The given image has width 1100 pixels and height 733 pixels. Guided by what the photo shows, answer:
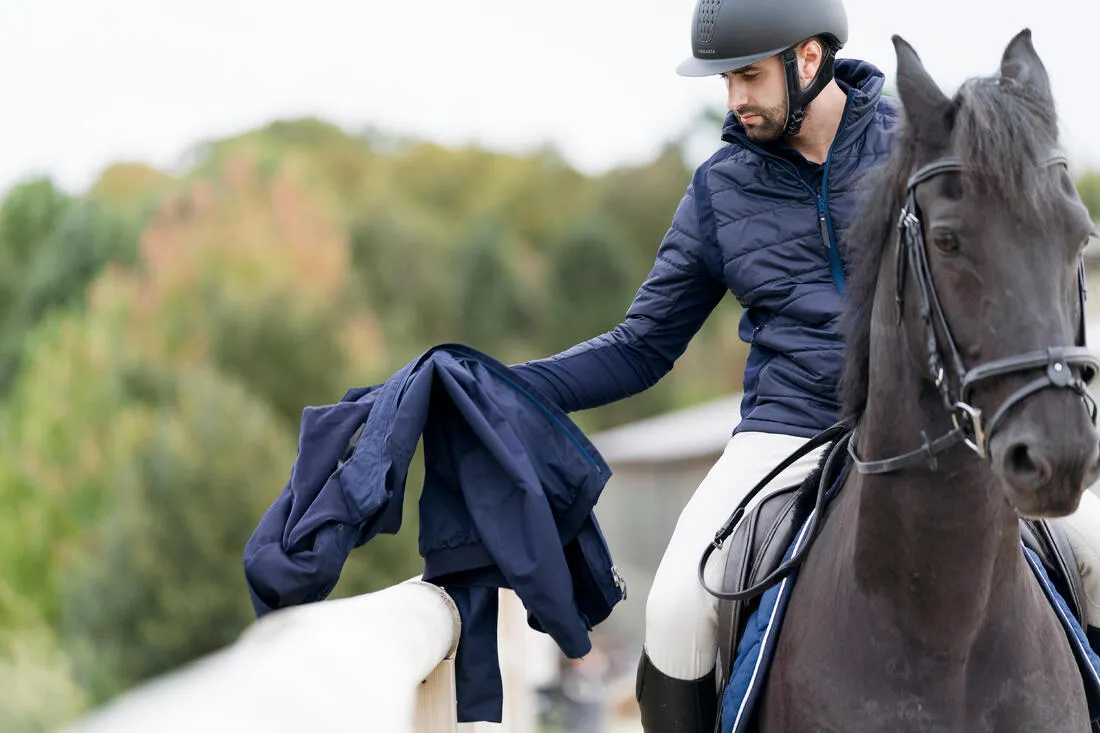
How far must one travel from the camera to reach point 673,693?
157 inches

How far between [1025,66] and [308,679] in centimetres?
211

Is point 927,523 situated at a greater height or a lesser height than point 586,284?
greater

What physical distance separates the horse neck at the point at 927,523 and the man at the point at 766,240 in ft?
2.26

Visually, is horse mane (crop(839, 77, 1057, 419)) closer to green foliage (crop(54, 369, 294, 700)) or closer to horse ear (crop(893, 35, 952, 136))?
horse ear (crop(893, 35, 952, 136))

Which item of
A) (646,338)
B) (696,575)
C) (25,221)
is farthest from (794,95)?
(25,221)

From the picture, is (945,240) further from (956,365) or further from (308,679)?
(308,679)

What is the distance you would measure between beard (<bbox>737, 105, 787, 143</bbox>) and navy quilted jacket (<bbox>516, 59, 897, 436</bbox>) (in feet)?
0.15

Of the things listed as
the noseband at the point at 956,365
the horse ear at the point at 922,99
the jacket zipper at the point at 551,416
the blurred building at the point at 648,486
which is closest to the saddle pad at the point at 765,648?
the noseband at the point at 956,365

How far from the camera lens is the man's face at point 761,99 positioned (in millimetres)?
4262

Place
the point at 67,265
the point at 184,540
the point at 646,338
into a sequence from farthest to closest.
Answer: the point at 67,265 → the point at 184,540 → the point at 646,338

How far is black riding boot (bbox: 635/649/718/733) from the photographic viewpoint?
3.98m

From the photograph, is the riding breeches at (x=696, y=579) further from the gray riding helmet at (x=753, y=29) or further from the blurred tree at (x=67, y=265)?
the blurred tree at (x=67, y=265)

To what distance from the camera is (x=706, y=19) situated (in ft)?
14.4

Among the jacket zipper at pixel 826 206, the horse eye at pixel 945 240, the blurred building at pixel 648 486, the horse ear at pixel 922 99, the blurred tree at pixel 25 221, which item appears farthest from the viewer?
the blurred tree at pixel 25 221
